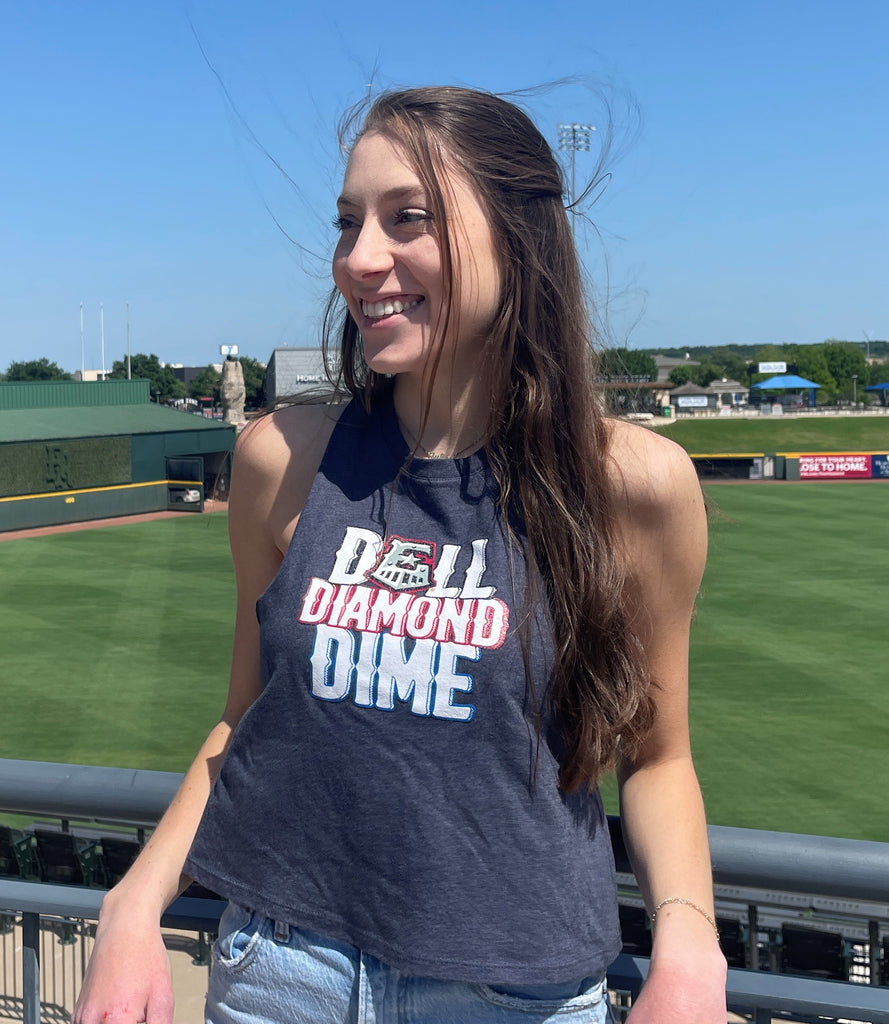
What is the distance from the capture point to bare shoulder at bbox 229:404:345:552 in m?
1.72

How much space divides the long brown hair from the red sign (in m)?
42.3

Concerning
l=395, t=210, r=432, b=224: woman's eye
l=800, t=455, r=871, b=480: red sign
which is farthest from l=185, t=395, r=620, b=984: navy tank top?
l=800, t=455, r=871, b=480: red sign

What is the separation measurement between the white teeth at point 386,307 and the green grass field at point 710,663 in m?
4.37

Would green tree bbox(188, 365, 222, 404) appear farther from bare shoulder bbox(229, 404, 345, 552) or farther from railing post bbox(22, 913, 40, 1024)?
bare shoulder bbox(229, 404, 345, 552)

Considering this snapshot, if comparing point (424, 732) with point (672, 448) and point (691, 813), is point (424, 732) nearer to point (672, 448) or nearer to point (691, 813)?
point (691, 813)

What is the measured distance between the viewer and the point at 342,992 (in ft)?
4.86

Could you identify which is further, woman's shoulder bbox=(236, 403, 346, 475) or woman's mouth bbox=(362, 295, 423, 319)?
woman's shoulder bbox=(236, 403, 346, 475)

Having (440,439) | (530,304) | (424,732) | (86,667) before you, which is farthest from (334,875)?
(86,667)

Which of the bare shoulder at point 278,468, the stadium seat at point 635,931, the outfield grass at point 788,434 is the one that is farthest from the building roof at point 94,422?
the stadium seat at point 635,931

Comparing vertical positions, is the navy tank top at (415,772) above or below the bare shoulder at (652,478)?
below

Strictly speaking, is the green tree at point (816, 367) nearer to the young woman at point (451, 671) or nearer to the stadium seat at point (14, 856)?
the stadium seat at point (14, 856)

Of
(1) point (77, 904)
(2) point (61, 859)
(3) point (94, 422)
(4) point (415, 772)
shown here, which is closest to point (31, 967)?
(1) point (77, 904)

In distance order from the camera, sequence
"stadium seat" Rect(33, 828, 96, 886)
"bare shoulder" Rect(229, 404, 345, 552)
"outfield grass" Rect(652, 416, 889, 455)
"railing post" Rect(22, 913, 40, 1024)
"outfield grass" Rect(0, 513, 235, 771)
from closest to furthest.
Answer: "bare shoulder" Rect(229, 404, 345, 552) < "railing post" Rect(22, 913, 40, 1024) < "stadium seat" Rect(33, 828, 96, 886) < "outfield grass" Rect(0, 513, 235, 771) < "outfield grass" Rect(652, 416, 889, 455)

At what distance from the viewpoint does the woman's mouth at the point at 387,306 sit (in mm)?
1640
